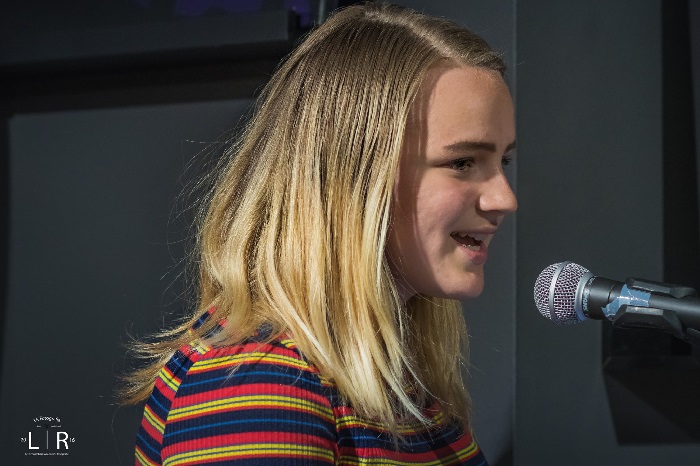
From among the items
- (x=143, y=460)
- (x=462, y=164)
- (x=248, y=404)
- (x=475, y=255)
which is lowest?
(x=143, y=460)

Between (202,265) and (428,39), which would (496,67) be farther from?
(202,265)

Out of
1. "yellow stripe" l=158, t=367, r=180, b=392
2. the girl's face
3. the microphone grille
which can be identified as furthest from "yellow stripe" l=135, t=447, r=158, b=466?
the microphone grille

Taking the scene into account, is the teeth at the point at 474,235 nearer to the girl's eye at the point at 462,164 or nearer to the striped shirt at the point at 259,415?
the girl's eye at the point at 462,164

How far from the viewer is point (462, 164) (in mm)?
1015

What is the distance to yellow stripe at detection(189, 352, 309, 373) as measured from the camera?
2.75 ft

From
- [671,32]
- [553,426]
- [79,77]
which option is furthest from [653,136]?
[79,77]

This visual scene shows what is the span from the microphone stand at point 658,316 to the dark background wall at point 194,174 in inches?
31.0

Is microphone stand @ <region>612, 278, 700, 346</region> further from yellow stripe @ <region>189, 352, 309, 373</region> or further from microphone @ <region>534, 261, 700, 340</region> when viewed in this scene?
yellow stripe @ <region>189, 352, 309, 373</region>

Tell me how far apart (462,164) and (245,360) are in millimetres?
358

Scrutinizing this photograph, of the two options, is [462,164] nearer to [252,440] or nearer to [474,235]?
[474,235]

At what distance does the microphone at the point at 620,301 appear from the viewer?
0.77 meters

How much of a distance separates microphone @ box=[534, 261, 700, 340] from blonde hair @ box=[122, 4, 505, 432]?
0.60ft

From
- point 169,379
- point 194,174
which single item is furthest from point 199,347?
point 194,174
